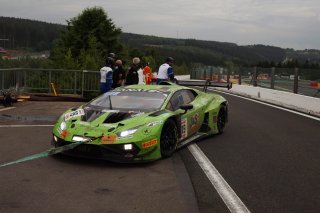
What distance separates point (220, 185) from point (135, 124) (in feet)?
5.83

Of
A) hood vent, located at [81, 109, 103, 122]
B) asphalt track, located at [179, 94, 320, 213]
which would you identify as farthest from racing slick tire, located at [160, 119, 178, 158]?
hood vent, located at [81, 109, 103, 122]

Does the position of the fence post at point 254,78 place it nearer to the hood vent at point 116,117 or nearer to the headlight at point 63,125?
the hood vent at point 116,117

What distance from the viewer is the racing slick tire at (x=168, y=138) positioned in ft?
23.7

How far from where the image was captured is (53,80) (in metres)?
18.4

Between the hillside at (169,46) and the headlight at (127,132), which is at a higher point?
the hillside at (169,46)

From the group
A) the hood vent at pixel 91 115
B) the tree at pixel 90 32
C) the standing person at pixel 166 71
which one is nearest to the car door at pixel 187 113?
the hood vent at pixel 91 115

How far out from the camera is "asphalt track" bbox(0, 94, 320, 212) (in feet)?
16.1

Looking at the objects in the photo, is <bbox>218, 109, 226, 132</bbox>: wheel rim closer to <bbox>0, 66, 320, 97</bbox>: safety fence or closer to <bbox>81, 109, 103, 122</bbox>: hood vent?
→ <bbox>81, 109, 103, 122</bbox>: hood vent

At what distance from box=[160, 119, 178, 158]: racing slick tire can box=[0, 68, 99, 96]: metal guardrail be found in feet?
34.8

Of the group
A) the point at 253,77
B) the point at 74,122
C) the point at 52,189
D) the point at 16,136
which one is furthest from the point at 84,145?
the point at 253,77

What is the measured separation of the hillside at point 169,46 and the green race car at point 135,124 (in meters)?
79.8

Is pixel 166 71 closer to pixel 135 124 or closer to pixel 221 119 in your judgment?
pixel 221 119

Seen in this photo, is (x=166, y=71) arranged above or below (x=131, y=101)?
above

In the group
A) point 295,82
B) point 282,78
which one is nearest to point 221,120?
point 295,82
